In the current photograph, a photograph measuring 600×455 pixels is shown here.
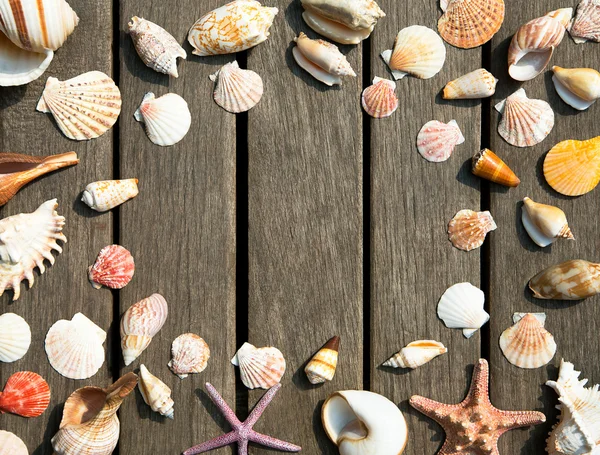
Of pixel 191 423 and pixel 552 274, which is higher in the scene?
pixel 552 274

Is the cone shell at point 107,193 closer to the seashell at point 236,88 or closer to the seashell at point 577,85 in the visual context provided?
the seashell at point 236,88

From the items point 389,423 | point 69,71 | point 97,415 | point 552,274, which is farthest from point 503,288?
point 69,71

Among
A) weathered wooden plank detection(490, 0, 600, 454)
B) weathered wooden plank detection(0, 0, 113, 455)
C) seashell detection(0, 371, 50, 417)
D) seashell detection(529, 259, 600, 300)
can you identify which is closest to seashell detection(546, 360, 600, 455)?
weathered wooden plank detection(490, 0, 600, 454)

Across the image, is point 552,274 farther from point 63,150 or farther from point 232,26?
point 63,150

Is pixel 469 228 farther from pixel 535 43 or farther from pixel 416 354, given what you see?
pixel 535 43

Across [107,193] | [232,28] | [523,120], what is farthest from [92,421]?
[523,120]

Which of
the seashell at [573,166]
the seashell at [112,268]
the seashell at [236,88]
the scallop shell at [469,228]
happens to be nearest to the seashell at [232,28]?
the seashell at [236,88]
